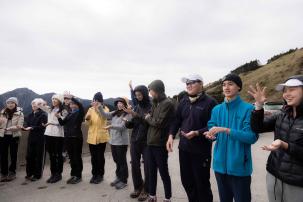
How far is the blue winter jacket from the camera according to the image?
306cm

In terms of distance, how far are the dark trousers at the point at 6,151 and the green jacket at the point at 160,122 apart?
3.81m

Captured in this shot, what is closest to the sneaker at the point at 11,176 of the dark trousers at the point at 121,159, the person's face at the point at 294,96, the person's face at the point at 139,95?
the dark trousers at the point at 121,159

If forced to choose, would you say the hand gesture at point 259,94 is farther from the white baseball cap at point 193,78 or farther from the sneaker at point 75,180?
the sneaker at point 75,180

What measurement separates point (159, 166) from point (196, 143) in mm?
976

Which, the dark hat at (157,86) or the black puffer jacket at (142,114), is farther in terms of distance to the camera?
the black puffer jacket at (142,114)

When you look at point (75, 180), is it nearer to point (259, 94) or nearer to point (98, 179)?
point (98, 179)

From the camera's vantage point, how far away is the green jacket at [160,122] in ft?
14.6

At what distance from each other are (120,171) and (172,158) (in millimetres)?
3161

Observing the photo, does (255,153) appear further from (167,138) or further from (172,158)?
(167,138)

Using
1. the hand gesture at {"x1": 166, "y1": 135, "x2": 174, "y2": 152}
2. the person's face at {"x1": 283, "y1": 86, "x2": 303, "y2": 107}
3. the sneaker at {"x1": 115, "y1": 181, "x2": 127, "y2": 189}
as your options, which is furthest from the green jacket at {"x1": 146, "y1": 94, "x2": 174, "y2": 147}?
the person's face at {"x1": 283, "y1": 86, "x2": 303, "y2": 107}

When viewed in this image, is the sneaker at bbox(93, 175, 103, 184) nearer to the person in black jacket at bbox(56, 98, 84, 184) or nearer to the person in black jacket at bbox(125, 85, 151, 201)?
the person in black jacket at bbox(56, 98, 84, 184)

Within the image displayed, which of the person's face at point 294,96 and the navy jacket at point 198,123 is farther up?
the person's face at point 294,96

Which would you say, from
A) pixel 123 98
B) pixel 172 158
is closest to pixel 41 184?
pixel 123 98

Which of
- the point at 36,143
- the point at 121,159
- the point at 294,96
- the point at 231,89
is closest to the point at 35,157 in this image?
the point at 36,143
